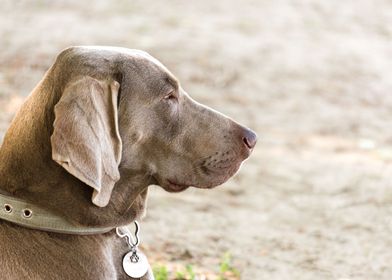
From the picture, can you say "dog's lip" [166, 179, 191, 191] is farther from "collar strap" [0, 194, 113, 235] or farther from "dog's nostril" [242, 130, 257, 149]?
"collar strap" [0, 194, 113, 235]

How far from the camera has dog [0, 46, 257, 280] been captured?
358 cm

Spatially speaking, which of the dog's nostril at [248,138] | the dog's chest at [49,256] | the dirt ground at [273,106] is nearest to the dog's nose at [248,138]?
the dog's nostril at [248,138]

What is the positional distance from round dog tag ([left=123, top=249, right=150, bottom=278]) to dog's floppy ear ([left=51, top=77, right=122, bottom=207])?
0.46 meters

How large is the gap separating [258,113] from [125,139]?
5209mm

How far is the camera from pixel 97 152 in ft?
11.5

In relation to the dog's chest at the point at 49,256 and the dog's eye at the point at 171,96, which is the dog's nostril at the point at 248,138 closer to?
the dog's eye at the point at 171,96

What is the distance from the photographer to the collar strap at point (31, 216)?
377 cm

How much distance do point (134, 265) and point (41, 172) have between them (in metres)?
0.62

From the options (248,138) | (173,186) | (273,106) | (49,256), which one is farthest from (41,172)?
(273,106)

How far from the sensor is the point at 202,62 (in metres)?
10.3

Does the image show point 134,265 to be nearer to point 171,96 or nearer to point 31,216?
point 31,216

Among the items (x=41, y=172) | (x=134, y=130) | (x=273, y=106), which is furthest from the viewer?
(x=273, y=106)

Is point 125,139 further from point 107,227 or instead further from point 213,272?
point 213,272

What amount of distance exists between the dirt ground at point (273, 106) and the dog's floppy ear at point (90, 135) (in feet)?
7.55
